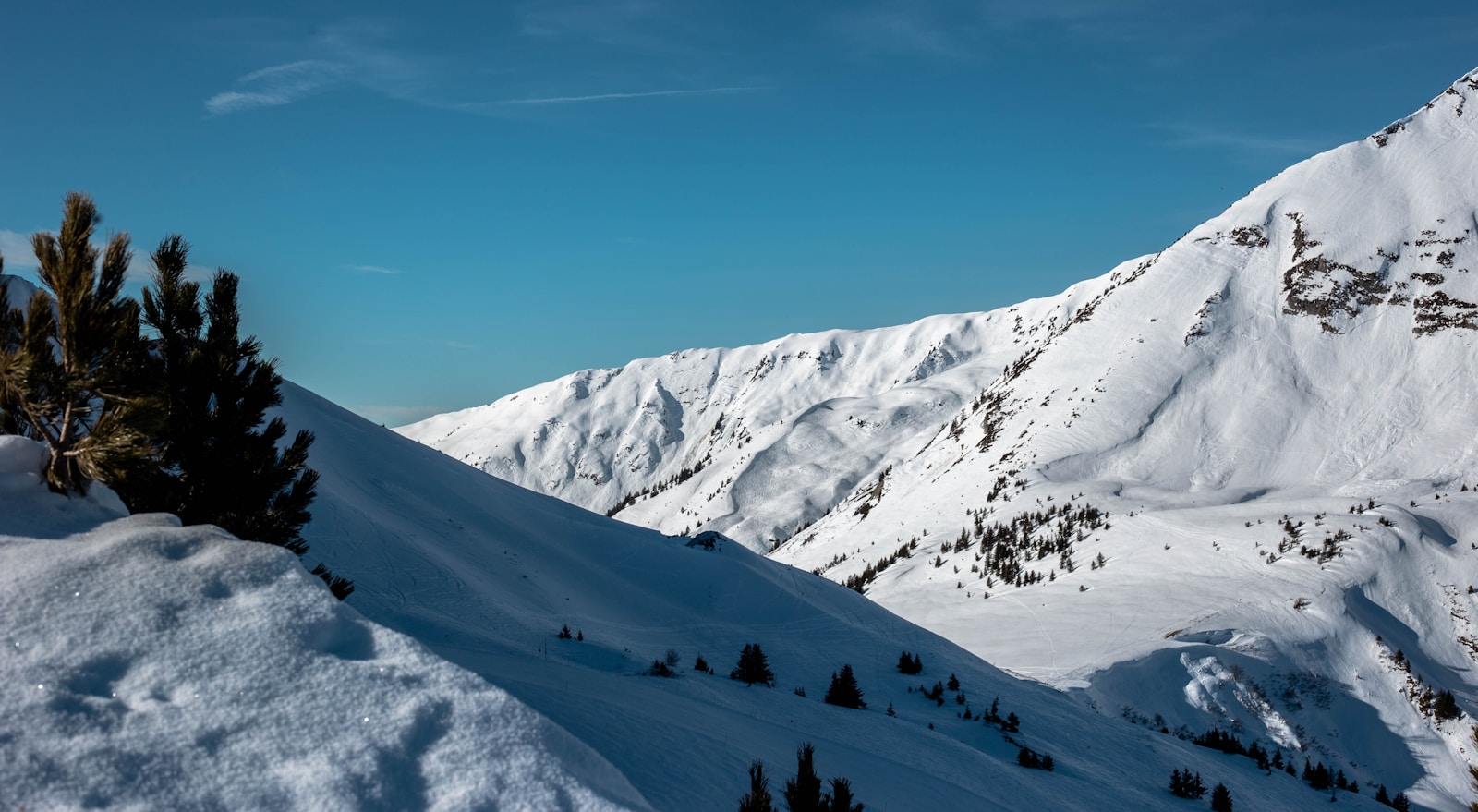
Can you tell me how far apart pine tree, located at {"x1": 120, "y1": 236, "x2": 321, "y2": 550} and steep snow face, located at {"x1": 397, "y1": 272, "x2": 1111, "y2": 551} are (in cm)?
8729

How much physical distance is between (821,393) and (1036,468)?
119000 millimetres

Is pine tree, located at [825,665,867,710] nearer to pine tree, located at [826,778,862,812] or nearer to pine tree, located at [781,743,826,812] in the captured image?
pine tree, located at [826,778,862,812]

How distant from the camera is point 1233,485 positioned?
5712cm

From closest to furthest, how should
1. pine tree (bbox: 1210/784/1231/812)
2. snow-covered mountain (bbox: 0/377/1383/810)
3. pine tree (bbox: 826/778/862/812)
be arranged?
snow-covered mountain (bbox: 0/377/1383/810)
pine tree (bbox: 826/778/862/812)
pine tree (bbox: 1210/784/1231/812)

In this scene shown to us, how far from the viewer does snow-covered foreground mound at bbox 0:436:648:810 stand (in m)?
4.89

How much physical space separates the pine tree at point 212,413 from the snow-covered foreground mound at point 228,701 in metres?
4.08

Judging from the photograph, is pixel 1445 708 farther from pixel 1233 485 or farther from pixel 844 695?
pixel 1233 485

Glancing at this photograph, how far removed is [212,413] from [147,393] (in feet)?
5.96

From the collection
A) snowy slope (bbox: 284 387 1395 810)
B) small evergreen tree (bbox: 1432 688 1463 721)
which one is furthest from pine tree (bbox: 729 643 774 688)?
small evergreen tree (bbox: 1432 688 1463 721)

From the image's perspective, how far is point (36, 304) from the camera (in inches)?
276

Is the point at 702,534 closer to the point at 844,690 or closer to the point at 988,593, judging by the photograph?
the point at 844,690

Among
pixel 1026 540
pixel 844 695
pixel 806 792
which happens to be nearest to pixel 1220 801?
pixel 844 695

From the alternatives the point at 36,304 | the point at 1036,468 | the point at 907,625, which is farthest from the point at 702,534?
the point at 1036,468

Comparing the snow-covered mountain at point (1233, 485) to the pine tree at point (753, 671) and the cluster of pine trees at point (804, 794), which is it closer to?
the pine tree at point (753, 671)
